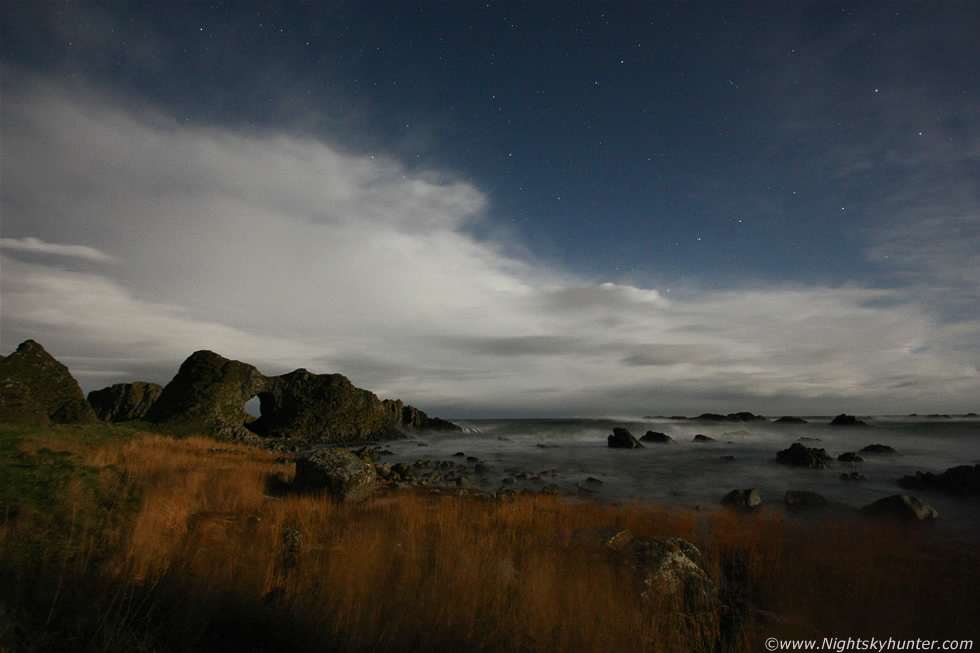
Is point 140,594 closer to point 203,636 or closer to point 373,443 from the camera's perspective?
point 203,636

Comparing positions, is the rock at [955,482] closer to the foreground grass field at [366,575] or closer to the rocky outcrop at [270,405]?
the foreground grass field at [366,575]

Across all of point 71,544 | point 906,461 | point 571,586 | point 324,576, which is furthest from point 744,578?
point 906,461

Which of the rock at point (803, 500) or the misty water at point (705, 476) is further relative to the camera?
the misty water at point (705, 476)

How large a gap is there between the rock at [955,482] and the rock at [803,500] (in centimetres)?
647

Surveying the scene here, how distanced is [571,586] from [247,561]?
13.3ft

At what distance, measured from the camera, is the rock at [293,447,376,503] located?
1245cm

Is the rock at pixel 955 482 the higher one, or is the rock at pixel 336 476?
the rock at pixel 336 476

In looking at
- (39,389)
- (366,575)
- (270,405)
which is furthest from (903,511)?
(270,405)

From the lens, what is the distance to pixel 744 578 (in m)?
8.23

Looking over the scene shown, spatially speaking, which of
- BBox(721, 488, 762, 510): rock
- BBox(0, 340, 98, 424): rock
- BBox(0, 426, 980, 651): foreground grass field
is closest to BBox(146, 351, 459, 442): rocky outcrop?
BBox(0, 340, 98, 424): rock

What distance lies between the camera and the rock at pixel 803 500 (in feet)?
52.2

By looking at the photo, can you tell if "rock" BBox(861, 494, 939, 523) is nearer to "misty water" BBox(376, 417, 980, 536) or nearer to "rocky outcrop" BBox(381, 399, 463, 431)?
"misty water" BBox(376, 417, 980, 536)

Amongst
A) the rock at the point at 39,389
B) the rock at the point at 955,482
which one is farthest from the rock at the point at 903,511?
the rock at the point at 39,389

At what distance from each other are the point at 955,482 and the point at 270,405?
41795 millimetres
